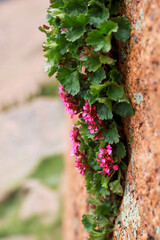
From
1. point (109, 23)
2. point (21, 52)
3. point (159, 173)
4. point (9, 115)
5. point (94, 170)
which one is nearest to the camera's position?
point (159, 173)

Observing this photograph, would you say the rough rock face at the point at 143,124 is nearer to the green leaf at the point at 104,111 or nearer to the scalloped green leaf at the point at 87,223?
the green leaf at the point at 104,111

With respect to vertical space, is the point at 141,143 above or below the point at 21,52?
below

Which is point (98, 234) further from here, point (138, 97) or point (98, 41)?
point (98, 41)

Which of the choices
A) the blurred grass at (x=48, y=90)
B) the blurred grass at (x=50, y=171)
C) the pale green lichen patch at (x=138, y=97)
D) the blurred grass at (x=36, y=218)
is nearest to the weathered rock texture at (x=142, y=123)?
the pale green lichen patch at (x=138, y=97)

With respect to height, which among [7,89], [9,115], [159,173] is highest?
[7,89]

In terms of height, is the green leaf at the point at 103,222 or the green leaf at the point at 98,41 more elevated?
the green leaf at the point at 98,41

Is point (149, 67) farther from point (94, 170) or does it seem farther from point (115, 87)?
point (94, 170)

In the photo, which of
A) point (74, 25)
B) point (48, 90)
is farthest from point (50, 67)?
point (48, 90)

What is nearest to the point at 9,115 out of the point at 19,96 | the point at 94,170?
the point at 19,96
